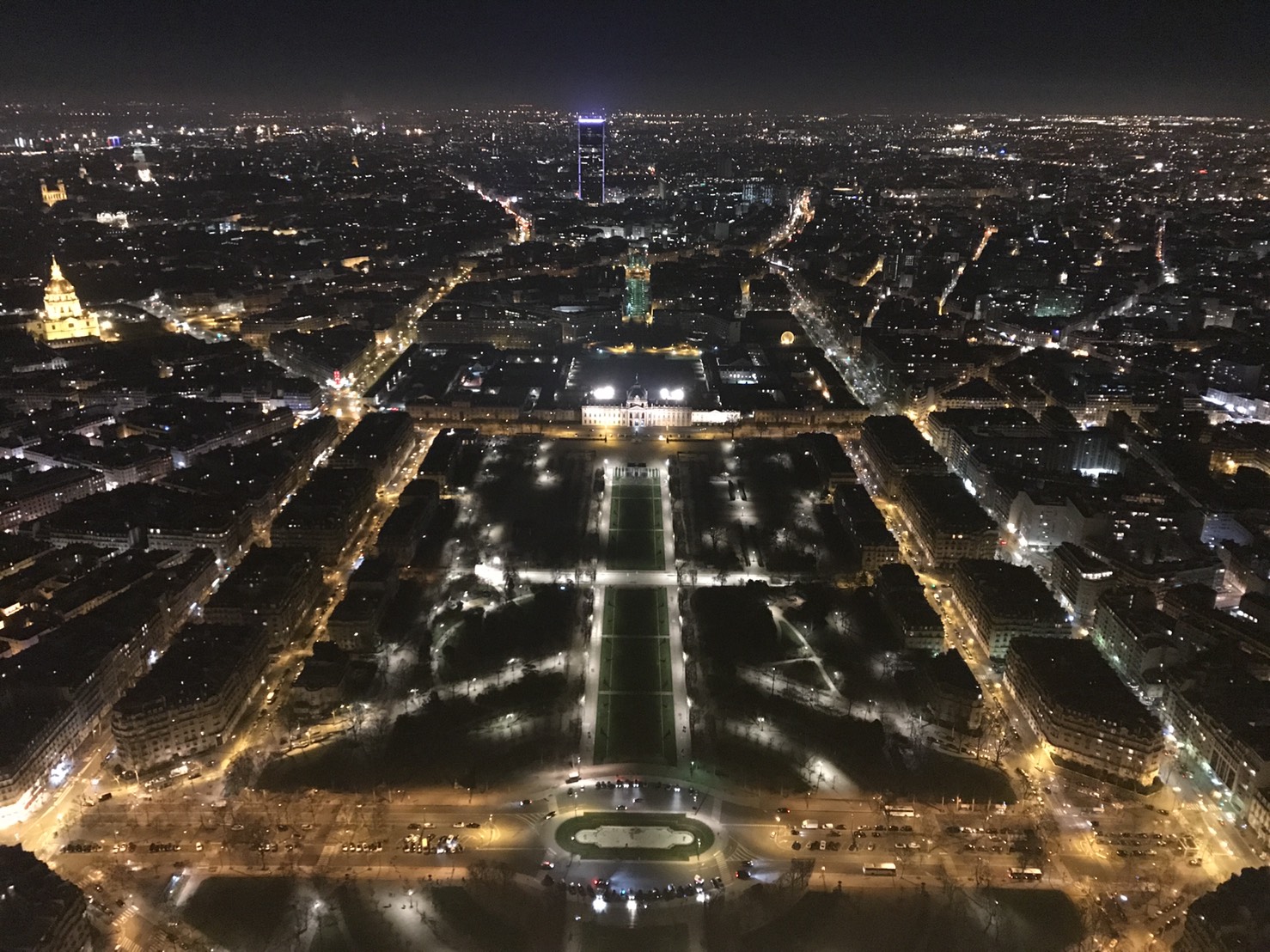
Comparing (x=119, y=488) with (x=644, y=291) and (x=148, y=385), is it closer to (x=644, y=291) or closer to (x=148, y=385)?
(x=148, y=385)

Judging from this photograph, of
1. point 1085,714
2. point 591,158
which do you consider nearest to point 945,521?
point 1085,714

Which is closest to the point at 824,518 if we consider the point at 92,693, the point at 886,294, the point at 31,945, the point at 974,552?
the point at 974,552

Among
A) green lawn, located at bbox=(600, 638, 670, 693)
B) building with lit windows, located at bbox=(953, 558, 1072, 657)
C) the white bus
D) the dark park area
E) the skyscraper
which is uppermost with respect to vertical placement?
the skyscraper

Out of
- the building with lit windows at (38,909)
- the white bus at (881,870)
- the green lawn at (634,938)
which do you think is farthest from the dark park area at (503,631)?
the white bus at (881,870)

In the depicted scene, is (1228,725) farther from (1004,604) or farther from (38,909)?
(38,909)

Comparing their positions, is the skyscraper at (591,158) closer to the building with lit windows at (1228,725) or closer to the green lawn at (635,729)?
the green lawn at (635,729)

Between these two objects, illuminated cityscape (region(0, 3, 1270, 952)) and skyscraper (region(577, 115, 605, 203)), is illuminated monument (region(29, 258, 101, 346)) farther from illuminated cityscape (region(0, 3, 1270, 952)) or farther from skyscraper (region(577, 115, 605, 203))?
skyscraper (region(577, 115, 605, 203))

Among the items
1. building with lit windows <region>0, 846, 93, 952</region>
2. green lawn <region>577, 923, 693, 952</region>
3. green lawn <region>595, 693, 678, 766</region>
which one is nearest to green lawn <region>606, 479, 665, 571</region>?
green lawn <region>595, 693, 678, 766</region>
